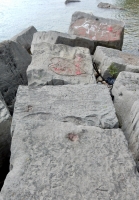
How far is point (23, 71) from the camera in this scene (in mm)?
2533

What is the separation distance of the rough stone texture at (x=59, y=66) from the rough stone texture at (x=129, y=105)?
0.27 m

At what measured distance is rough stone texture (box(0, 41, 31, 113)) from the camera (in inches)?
91.0

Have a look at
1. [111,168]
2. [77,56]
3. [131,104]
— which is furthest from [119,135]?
[77,56]

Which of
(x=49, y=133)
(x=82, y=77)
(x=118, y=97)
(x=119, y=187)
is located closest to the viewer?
(x=119, y=187)

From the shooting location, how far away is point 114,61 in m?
2.64

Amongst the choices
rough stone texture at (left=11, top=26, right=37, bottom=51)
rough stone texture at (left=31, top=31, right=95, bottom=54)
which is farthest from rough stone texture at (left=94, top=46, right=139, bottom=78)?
rough stone texture at (left=11, top=26, right=37, bottom=51)

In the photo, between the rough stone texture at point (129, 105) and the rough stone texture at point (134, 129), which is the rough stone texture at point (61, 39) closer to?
the rough stone texture at point (129, 105)

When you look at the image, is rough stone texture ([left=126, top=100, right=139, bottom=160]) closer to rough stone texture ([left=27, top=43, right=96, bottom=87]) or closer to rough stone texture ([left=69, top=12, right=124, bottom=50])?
rough stone texture ([left=27, top=43, right=96, bottom=87])

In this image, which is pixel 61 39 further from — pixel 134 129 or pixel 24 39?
pixel 134 129

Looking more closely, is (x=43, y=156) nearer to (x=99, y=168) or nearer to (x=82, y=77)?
(x=99, y=168)

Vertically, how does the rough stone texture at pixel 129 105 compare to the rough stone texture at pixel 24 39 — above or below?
above

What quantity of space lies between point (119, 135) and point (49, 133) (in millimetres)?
404

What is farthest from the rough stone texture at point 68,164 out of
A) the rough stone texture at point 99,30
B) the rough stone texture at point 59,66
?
the rough stone texture at point 99,30

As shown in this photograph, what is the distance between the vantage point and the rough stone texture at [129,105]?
1.57 metres
